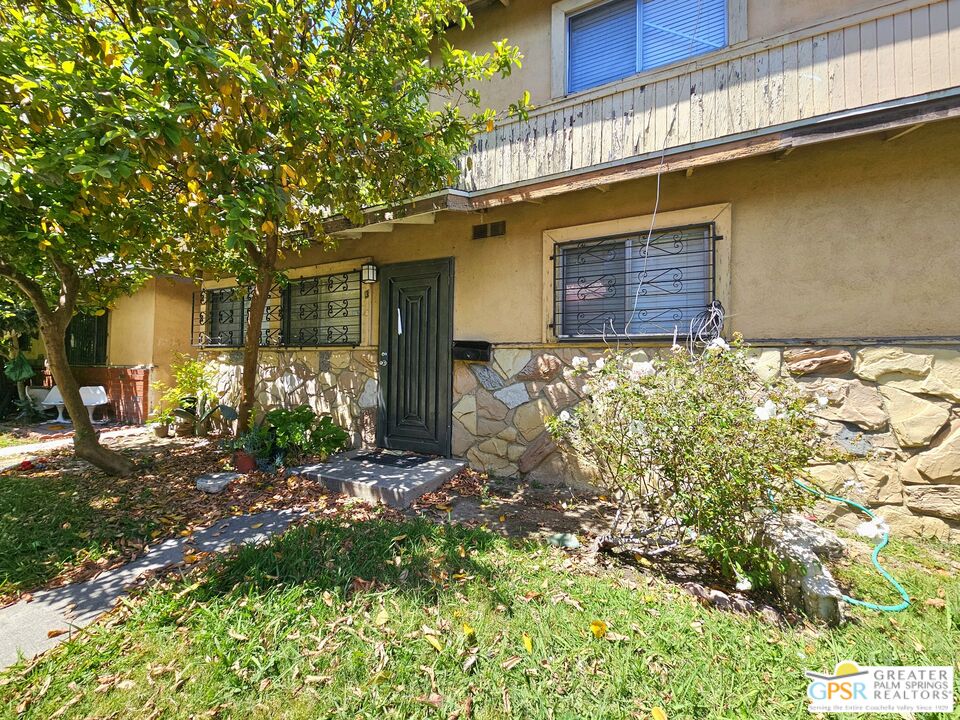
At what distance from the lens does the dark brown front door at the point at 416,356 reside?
548 centimetres

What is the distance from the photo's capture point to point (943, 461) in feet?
11.0

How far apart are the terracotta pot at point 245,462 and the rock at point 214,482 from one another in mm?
270

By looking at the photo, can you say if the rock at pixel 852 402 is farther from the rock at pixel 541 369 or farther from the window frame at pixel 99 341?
the window frame at pixel 99 341

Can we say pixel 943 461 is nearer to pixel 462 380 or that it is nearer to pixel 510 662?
pixel 510 662

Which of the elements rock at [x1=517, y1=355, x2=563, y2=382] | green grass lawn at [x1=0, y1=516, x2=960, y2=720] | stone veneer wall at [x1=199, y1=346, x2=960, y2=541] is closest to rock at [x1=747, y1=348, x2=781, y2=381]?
stone veneer wall at [x1=199, y1=346, x2=960, y2=541]

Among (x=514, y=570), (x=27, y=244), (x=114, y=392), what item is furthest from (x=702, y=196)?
(x=114, y=392)

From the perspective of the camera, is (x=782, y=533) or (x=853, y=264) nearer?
(x=782, y=533)

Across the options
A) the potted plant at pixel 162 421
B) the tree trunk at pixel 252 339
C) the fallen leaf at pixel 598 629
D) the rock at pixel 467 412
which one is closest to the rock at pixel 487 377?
the rock at pixel 467 412

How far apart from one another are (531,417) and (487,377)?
0.73 meters

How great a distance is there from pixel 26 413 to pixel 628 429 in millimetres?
11810

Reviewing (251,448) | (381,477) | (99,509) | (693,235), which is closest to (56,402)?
(251,448)

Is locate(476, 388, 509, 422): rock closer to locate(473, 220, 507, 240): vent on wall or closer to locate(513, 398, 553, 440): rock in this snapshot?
locate(513, 398, 553, 440): rock

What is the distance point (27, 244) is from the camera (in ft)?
12.8

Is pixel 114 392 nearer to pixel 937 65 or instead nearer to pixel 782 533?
pixel 782 533
